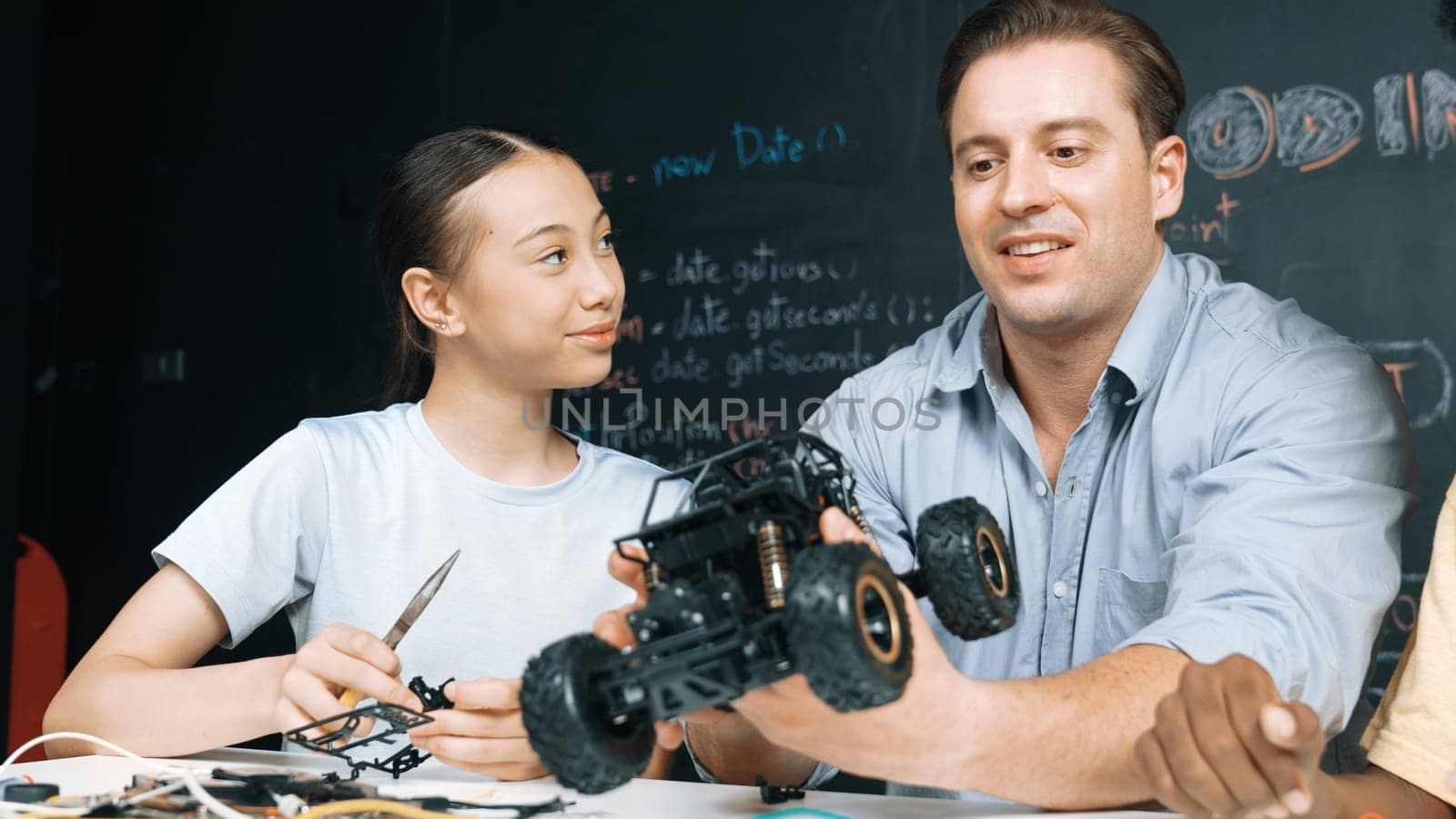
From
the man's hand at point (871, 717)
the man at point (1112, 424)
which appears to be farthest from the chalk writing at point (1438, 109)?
the man's hand at point (871, 717)

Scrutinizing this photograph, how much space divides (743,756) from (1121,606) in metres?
0.59

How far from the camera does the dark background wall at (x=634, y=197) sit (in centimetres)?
260

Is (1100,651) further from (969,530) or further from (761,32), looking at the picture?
(761,32)

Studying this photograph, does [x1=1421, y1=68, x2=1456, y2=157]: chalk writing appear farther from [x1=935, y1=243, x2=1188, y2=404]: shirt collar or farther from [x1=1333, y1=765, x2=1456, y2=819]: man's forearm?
[x1=1333, y1=765, x2=1456, y2=819]: man's forearm

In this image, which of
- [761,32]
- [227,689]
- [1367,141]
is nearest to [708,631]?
[227,689]

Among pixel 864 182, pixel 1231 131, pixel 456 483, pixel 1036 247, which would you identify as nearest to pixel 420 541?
pixel 456 483

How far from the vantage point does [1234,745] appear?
3.24 ft

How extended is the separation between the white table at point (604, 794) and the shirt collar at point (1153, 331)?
29.5 inches

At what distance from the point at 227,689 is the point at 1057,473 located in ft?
3.99

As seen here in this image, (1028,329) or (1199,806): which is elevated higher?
(1028,329)

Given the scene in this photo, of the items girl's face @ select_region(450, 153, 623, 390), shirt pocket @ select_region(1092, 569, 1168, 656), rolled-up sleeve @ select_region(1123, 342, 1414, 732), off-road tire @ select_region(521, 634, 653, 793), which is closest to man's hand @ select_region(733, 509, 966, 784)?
off-road tire @ select_region(521, 634, 653, 793)

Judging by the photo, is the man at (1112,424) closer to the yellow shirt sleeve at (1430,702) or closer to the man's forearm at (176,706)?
the yellow shirt sleeve at (1430,702)

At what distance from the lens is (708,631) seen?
935 mm

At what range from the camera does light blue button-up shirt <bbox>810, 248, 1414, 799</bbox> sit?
1.36 m
